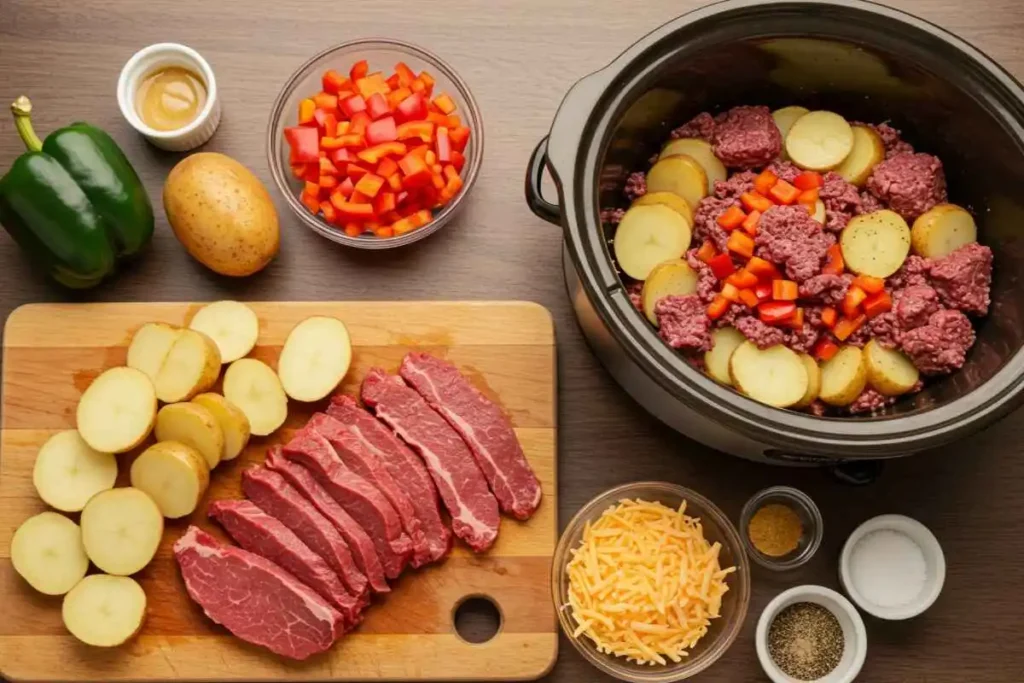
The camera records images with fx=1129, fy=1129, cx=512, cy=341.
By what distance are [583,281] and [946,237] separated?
83 centimetres

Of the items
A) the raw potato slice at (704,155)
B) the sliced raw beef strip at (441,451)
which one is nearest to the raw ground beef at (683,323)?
the raw potato slice at (704,155)

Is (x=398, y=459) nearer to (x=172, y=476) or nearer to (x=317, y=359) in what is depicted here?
(x=317, y=359)

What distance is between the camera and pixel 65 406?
8.14 ft

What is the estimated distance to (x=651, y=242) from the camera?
2.30 metres

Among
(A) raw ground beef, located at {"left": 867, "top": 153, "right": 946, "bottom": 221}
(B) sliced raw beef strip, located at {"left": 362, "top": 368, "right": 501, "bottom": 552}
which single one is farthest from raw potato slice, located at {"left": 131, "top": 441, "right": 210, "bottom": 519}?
(A) raw ground beef, located at {"left": 867, "top": 153, "right": 946, "bottom": 221}

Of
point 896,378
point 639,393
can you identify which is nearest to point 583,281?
point 639,393

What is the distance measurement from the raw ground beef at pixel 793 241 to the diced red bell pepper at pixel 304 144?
0.99m

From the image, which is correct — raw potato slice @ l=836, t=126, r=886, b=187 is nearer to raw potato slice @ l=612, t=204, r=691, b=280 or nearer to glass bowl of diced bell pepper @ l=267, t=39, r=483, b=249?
raw potato slice @ l=612, t=204, r=691, b=280

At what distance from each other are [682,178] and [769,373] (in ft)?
1.48

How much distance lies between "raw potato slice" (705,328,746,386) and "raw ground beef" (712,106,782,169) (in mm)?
375

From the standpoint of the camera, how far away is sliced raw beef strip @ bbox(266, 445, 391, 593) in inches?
93.4

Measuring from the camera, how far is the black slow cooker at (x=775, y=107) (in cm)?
200

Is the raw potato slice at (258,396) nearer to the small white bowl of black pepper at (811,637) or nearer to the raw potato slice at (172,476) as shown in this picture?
the raw potato slice at (172,476)

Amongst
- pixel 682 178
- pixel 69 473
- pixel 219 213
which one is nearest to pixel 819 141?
pixel 682 178
